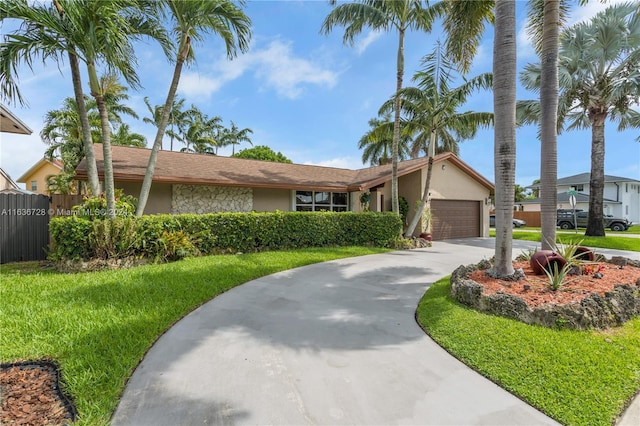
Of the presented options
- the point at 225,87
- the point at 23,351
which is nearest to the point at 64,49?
the point at 225,87

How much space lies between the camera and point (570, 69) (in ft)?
49.4

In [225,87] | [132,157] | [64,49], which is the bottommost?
[132,157]

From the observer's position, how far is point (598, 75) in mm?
14922

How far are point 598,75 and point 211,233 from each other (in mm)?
20025

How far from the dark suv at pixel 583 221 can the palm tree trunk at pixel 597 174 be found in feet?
27.6

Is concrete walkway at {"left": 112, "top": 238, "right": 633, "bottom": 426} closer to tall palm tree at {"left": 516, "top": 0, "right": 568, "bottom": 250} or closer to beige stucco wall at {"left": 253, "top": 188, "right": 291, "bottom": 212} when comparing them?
tall palm tree at {"left": 516, "top": 0, "right": 568, "bottom": 250}

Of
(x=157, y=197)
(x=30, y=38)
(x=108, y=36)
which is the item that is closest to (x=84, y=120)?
(x=30, y=38)

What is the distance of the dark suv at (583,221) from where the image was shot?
23.1 m

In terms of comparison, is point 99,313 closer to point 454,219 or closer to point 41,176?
point 454,219

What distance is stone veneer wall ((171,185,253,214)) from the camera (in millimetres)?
12164

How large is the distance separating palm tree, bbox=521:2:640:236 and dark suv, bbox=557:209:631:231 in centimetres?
950

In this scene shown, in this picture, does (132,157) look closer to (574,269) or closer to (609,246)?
(574,269)

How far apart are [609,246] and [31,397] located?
18719 millimetres

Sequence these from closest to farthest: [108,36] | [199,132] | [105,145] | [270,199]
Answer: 1. [108,36]
2. [105,145]
3. [270,199]
4. [199,132]
